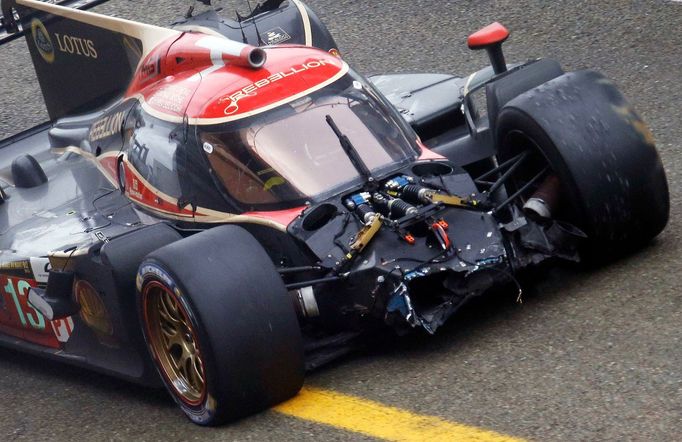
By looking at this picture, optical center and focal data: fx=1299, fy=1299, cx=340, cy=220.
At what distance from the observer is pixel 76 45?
8094 millimetres

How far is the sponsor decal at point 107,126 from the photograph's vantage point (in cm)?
709

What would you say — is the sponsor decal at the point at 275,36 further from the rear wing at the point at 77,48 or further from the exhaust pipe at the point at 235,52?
the exhaust pipe at the point at 235,52

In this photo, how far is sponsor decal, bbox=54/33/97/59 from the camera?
7961 millimetres

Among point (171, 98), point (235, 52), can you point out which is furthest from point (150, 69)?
point (235, 52)

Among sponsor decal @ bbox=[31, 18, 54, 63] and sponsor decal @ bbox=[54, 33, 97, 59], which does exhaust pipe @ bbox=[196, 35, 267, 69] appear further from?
sponsor decal @ bbox=[31, 18, 54, 63]

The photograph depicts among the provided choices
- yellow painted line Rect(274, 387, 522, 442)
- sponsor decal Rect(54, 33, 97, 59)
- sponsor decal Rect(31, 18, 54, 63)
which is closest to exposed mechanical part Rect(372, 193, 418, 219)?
yellow painted line Rect(274, 387, 522, 442)

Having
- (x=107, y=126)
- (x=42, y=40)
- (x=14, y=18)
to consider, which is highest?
(x=14, y=18)

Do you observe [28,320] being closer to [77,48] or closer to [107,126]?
[107,126]

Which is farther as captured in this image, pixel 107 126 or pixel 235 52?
pixel 107 126

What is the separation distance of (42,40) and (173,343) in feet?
11.3

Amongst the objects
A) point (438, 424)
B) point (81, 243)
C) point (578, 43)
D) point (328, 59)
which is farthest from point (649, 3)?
point (438, 424)

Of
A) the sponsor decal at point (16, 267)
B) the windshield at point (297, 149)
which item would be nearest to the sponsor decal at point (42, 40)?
the sponsor decal at point (16, 267)

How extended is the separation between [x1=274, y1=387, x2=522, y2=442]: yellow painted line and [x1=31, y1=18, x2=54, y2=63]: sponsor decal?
3766 mm

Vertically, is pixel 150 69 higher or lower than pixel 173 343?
higher
